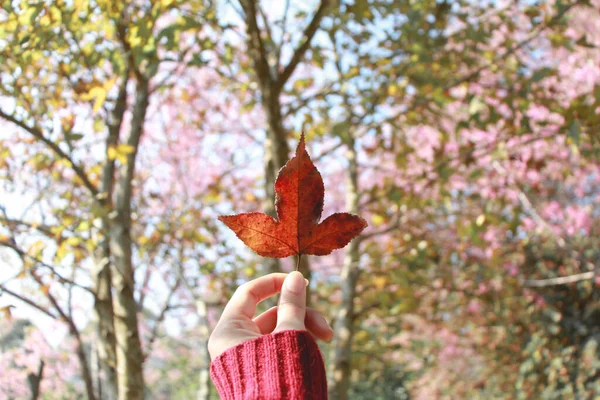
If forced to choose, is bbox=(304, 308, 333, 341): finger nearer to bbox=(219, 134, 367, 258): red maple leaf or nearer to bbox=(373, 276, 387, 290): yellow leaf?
bbox=(219, 134, 367, 258): red maple leaf

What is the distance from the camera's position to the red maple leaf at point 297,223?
747 millimetres

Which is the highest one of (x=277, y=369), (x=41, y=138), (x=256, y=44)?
(x=256, y=44)

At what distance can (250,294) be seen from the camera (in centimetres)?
86

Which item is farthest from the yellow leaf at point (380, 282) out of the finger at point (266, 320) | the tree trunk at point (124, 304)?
the finger at point (266, 320)

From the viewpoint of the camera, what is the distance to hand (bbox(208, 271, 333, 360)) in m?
0.80

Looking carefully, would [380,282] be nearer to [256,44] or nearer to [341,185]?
[256,44]

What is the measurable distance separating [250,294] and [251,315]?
3cm

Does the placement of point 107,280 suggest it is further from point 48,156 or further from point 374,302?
point 374,302

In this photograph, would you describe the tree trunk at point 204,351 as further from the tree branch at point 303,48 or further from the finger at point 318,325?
the finger at point 318,325

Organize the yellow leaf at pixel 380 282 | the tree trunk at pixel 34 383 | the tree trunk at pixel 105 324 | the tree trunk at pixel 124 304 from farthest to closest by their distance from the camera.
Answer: the yellow leaf at pixel 380 282 < the tree trunk at pixel 34 383 < the tree trunk at pixel 105 324 < the tree trunk at pixel 124 304

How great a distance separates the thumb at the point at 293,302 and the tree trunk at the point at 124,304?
2.01 meters

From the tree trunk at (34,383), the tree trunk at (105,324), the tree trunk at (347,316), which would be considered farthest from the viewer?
the tree trunk at (347,316)

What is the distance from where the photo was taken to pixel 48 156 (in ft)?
10.0

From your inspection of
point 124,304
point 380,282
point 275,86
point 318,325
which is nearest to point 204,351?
point 380,282
